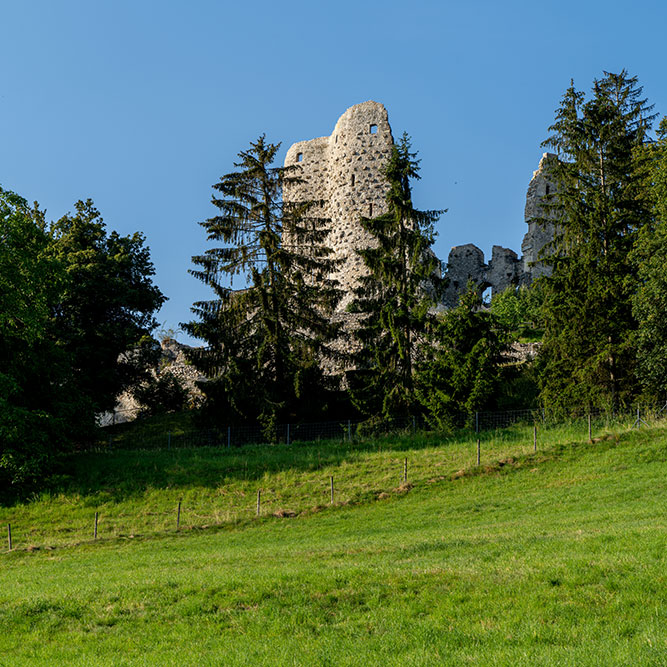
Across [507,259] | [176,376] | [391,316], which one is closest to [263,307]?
[391,316]

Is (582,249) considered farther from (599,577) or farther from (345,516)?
(599,577)

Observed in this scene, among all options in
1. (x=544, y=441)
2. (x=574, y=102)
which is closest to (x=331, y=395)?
(x=544, y=441)

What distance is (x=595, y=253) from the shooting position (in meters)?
28.7

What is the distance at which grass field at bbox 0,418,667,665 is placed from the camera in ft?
25.1

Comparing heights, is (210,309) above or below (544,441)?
above

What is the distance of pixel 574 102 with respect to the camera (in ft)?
101

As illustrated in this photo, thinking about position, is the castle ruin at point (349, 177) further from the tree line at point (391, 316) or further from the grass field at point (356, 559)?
the grass field at point (356, 559)

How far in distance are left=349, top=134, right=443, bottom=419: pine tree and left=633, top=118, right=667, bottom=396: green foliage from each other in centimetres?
828

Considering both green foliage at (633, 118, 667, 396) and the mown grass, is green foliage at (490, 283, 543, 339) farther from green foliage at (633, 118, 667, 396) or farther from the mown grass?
the mown grass

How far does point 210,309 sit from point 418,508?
1520 cm

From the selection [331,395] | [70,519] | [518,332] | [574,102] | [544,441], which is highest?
[574,102]

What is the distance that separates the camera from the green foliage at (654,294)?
24703mm

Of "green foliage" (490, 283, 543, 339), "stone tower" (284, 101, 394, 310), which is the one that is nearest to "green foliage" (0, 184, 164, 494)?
"stone tower" (284, 101, 394, 310)

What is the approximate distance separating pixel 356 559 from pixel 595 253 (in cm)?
2084
